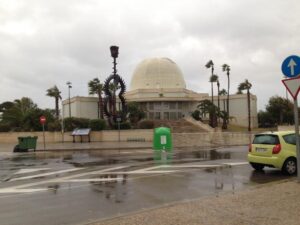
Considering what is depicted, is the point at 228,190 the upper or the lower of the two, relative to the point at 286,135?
lower

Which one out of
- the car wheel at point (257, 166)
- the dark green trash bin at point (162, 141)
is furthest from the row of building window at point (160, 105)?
the car wheel at point (257, 166)

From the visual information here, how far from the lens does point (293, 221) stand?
6344 mm

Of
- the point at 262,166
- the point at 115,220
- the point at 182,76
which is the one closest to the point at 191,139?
the point at 262,166

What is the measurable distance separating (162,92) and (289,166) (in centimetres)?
6911

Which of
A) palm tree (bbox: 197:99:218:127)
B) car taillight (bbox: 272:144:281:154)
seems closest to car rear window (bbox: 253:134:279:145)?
car taillight (bbox: 272:144:281:154)

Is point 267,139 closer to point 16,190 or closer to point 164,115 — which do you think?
point 16,190

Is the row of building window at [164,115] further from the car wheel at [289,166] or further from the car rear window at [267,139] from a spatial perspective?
the car wheel at [289,166]

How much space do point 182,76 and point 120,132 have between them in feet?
177

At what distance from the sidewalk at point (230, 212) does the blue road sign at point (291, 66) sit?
306cm

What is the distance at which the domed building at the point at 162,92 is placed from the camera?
78.1 meters

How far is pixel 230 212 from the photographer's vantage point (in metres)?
7.07

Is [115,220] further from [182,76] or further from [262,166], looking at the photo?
[182,76]

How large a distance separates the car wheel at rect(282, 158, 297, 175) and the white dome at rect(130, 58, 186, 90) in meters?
75.6

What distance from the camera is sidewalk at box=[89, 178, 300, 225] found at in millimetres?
6453
